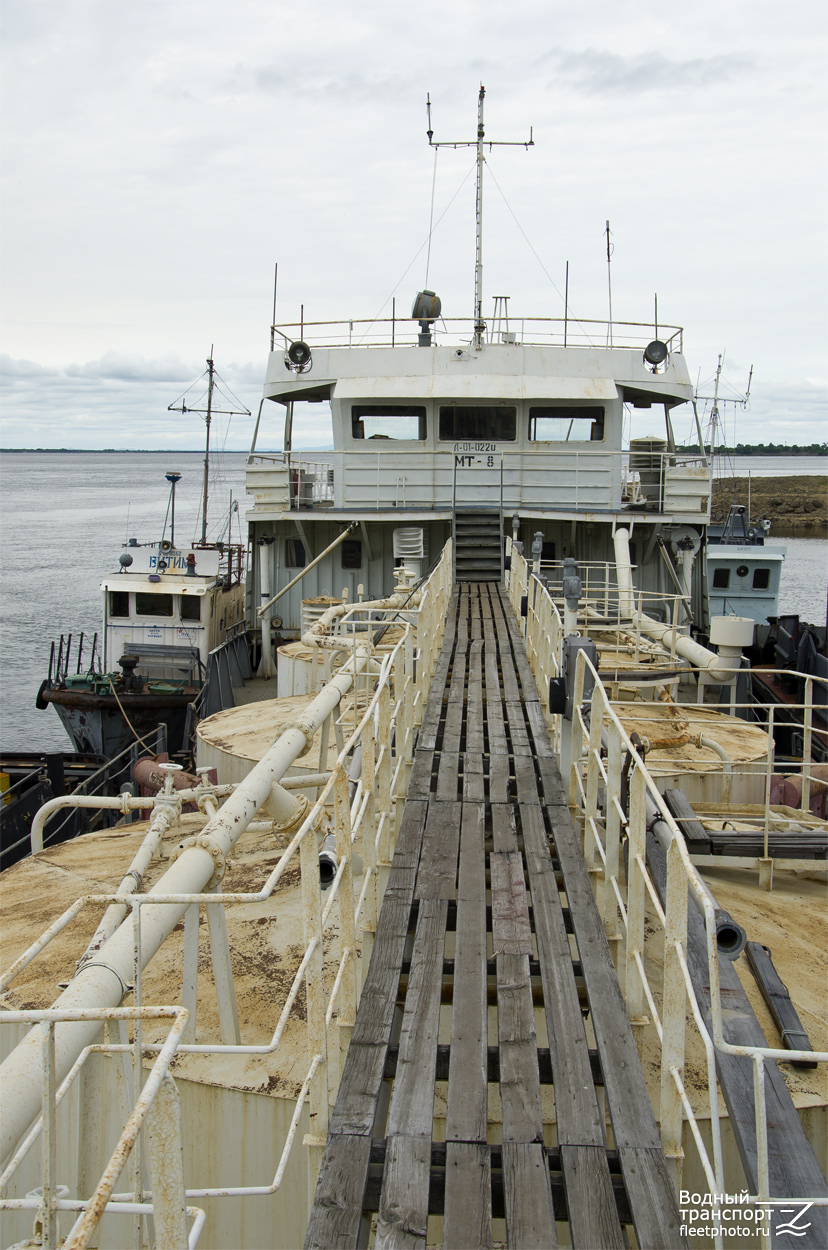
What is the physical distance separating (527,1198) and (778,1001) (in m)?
2.42

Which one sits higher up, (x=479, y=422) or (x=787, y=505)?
(x=787, y=505)

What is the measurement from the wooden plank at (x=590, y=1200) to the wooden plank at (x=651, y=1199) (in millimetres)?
67

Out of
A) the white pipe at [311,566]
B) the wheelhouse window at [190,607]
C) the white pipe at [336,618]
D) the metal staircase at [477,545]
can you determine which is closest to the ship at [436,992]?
the white pipe at [336,618]

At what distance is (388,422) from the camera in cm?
2002

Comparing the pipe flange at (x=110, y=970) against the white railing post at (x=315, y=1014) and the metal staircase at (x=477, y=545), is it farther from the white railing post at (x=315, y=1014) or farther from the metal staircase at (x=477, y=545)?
the metal staircase at (x=477, y=545)

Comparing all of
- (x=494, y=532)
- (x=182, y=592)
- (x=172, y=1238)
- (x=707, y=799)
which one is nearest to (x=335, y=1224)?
(x=172, y=1238)

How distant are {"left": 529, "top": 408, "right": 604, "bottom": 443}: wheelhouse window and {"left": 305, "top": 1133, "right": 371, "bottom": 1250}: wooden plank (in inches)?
704

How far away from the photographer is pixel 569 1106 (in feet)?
11.6

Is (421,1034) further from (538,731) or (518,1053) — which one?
(538,731)

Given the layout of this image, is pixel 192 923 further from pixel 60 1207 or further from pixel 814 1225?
pixel 814 1225

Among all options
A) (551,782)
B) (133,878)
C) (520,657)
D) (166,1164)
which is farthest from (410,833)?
(520,657)

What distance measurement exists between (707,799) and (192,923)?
739 cm

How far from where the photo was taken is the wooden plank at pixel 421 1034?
3422 millimetres

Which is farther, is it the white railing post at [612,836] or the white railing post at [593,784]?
the white railing post at [593,784]
